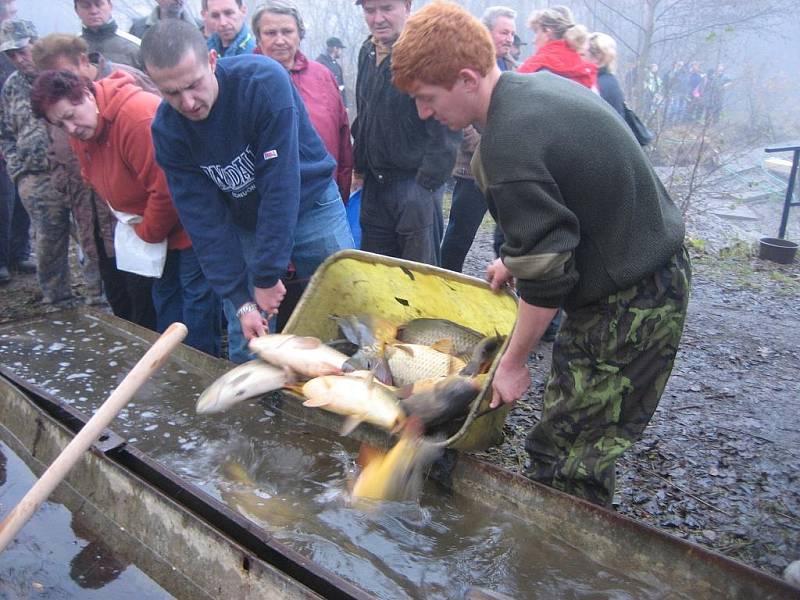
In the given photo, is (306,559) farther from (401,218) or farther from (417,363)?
(401,218)

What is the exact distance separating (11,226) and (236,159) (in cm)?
513

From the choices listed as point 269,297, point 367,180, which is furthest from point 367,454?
point 367,180

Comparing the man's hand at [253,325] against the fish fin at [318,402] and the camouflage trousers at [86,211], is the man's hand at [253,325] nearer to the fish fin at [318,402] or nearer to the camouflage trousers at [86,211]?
the fish fin at [318,402]

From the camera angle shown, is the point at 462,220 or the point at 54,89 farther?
the point at 462,220

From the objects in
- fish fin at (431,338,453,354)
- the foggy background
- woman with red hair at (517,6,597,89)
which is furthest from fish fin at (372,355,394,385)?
the foggy background

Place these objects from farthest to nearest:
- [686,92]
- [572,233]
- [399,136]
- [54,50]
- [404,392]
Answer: [686,92]
[399,136]
[54,50]
[404,392]
[572,233]

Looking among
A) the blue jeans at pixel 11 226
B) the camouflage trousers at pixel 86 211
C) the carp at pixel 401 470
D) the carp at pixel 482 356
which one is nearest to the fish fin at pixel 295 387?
the carp at pixel 401 470

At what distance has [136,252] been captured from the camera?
191 inches

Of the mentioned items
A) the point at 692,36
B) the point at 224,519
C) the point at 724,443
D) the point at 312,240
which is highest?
the point at 692,36

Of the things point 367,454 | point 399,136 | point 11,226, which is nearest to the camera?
point 367,454

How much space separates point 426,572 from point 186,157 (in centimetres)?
271

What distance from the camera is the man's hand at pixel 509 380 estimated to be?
2867 millimetres

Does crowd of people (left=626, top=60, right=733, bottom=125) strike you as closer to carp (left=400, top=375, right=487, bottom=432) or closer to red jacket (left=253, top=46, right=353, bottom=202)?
red jacket (left=253, top=46, right=353, bottom=202)

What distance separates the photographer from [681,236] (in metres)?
2.67
